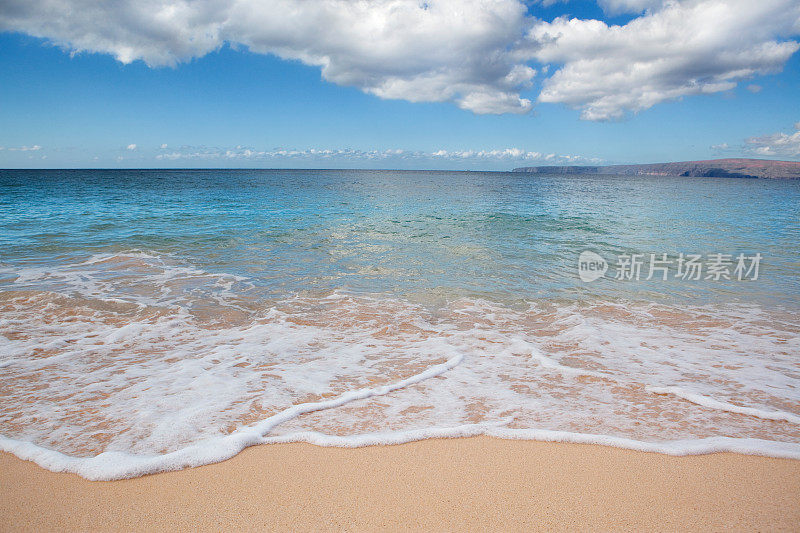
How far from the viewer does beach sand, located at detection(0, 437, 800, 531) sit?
227 cm

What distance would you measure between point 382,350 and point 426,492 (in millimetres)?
2613

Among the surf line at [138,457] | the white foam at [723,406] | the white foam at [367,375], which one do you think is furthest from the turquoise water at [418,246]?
the surf line at [138,457]

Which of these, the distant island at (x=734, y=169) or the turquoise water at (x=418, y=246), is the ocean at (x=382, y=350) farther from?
the distant island at (x=734, y=169)

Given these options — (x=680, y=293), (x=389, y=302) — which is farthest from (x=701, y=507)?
(x=680, y=293)

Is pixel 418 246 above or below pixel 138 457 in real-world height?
above

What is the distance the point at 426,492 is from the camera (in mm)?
2494

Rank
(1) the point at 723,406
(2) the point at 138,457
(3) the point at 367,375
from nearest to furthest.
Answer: (2) the point at 138,457 → (1) the point at 723,406 → (3) the point at 367,375

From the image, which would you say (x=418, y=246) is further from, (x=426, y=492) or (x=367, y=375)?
(x=426, y=492)

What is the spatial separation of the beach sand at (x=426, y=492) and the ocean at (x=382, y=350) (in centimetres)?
15

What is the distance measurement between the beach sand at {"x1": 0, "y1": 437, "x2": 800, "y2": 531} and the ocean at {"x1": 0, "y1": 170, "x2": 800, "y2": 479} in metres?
0.15

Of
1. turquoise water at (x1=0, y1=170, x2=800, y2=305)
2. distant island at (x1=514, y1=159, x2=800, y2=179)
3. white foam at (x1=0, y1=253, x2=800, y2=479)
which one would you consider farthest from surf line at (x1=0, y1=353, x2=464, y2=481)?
distant island at (x1=514, y1=159, x2=800, y2=179)

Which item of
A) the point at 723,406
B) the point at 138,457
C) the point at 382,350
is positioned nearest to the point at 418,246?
the point at 382,350

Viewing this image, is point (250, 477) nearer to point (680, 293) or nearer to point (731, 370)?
point (731, 370)

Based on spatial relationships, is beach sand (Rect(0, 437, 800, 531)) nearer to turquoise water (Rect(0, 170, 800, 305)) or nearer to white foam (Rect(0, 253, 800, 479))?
white foam (Rect(0, 253, 800, 479))
